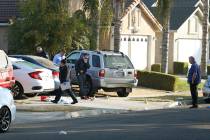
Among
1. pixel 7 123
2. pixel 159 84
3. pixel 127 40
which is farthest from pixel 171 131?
pixel 127 40

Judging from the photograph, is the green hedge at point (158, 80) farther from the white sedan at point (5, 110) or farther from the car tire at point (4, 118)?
the car tire at point (4, 118)

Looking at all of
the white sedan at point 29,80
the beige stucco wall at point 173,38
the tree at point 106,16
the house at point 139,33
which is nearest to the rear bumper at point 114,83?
the white sedan at point 29,80

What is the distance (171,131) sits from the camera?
14367mm

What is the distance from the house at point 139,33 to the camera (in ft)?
135

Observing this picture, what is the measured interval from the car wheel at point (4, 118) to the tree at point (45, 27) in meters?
14.8

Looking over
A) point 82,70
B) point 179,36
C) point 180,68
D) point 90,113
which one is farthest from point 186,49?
point 90,113

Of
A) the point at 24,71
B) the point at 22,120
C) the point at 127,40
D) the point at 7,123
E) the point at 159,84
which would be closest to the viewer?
the point at 7,123

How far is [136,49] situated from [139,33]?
1.12 meters

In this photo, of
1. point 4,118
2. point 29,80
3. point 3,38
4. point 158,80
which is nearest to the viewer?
point 4,118

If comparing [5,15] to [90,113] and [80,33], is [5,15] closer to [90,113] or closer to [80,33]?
[80,33]

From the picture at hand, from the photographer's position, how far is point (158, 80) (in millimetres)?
30562

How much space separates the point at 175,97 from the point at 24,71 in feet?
24.5

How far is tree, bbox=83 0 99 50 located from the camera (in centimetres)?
3066

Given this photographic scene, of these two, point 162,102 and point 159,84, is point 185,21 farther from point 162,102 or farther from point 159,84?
point 162,102
